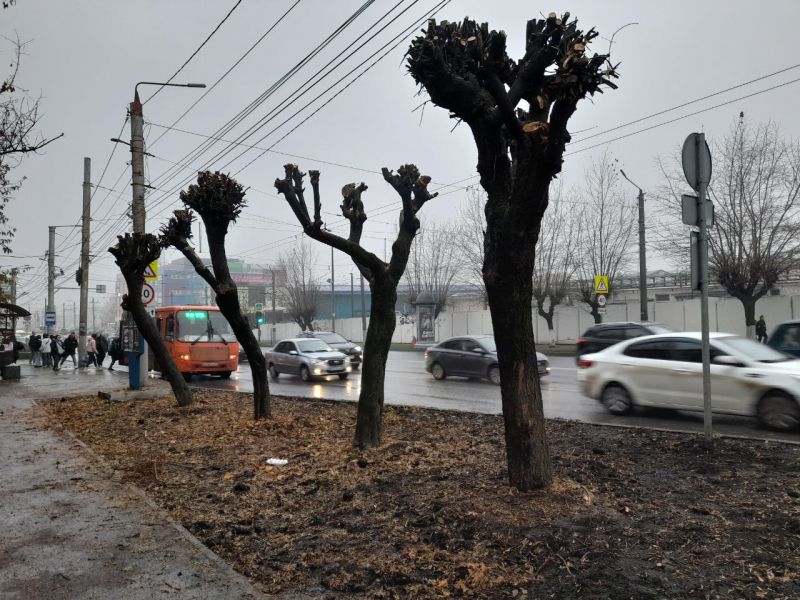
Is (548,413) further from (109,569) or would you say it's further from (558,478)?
(109,569)

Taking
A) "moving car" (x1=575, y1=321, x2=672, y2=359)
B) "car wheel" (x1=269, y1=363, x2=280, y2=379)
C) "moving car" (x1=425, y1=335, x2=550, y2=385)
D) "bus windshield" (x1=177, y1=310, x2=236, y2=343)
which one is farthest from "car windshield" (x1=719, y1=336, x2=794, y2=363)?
"bus windshield" (x1=177, y1=310, x2=236, y2=343)

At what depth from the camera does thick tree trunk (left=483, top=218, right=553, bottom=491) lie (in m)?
5.10

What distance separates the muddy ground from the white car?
84.3 inches

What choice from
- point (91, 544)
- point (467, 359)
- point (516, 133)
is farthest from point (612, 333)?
point (91, 544)

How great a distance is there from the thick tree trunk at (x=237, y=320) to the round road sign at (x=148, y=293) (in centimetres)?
599

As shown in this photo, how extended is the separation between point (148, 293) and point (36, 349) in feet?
74.0

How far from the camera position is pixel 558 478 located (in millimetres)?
5461

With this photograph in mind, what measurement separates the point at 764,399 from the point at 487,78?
280 inches

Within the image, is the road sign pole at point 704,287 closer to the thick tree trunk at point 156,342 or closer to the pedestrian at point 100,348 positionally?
the thick tree trunk at point 156,342

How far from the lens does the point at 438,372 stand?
64.6ft

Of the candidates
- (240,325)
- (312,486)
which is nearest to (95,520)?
(312,486)

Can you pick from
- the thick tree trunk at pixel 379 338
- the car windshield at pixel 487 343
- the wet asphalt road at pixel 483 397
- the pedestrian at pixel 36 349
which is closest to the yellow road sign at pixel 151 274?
the wet asphalt road at pixel 483 397

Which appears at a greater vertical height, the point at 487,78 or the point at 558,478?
the point at 487,78

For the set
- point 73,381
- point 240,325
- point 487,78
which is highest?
point 487,78
